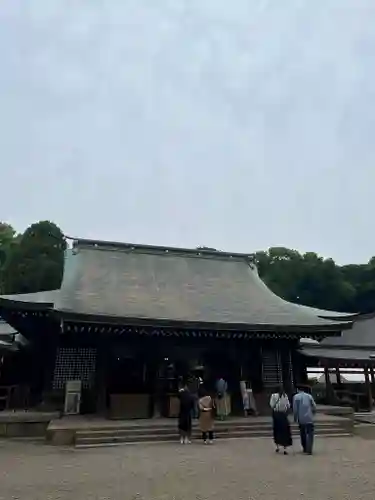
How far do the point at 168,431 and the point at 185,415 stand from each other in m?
1.24

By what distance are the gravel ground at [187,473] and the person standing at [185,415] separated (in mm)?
426

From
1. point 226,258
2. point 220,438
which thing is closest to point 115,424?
point 220,438

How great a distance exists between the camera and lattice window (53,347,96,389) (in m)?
15.2

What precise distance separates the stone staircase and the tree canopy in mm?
26933

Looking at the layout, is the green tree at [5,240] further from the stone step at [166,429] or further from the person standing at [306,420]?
the person standing at [306,420]

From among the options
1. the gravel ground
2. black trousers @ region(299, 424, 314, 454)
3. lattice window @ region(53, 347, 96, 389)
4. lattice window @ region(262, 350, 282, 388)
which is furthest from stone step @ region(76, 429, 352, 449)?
lattice window @ region(53, 347, 96, 389)

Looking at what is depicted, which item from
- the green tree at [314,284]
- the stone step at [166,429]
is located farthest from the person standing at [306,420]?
the green tree at [314,284]

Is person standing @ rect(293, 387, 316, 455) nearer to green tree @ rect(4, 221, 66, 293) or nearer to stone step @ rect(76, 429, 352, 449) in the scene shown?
stone step @ rect(76, 429, 352, 449)

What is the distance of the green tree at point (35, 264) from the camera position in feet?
126

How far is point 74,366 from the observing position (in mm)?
15258

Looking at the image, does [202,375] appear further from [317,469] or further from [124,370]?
[317,469]

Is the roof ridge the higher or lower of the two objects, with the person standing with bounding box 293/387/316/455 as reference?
higher

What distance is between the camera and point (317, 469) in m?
8.43

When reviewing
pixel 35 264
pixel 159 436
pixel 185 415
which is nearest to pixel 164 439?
pixel 159 436
